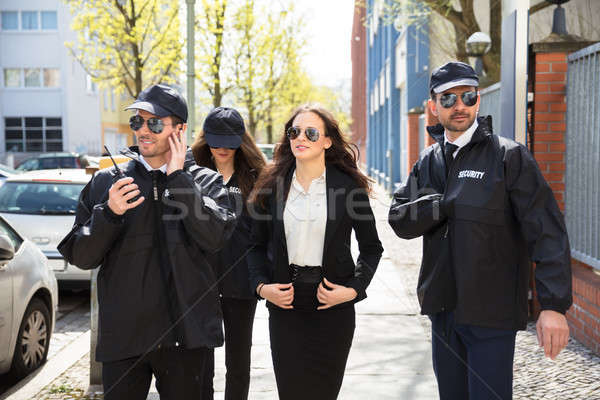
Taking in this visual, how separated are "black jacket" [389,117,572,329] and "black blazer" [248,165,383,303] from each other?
285mm

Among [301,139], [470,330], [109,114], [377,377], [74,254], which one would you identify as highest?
[109,114]

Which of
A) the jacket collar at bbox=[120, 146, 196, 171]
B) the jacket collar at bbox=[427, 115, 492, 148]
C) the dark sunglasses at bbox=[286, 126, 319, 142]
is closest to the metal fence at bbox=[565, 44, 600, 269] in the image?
the jacket collar at bbox=[427, 115, 492, 148]

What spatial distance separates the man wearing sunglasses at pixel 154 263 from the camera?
2904 mm

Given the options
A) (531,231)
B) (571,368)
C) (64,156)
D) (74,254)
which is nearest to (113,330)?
(74,254)

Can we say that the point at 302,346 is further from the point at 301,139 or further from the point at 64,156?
the point at 64,156

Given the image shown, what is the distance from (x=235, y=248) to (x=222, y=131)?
761 millimetres

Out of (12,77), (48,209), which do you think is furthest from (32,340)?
(12,77)

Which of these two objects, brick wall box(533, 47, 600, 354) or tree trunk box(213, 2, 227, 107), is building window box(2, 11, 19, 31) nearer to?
tree trunk box(213, 2, 227, 107)

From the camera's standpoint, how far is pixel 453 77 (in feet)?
10.5

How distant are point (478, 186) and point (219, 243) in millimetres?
1151

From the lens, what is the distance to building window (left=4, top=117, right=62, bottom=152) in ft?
143

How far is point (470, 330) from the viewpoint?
3.03 m

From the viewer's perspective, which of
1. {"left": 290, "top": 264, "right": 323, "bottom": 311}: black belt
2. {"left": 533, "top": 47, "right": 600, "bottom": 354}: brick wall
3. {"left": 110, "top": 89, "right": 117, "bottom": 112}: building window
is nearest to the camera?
{"left": 290, "top": 264, "right": 323, "bottom": 311}: black belt

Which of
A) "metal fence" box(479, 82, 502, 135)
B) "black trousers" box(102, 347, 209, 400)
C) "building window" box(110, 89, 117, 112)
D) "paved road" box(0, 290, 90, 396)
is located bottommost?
"paved road" box(0, 290, 90, 396)
